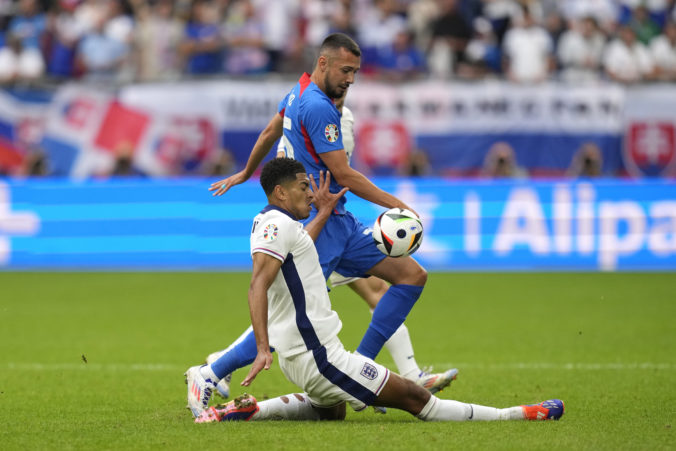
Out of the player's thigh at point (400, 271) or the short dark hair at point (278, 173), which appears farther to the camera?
the player's thigh at point (400, 271)

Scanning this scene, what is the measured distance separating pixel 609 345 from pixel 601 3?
13.0 metres

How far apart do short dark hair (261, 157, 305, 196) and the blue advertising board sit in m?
9.76

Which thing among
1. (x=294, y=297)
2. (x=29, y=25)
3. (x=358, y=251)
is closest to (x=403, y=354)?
(x=358, y=251)

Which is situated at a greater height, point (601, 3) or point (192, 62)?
point (601, 3)

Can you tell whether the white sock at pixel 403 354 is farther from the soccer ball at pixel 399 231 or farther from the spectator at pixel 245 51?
the spectator at pixel 245 51

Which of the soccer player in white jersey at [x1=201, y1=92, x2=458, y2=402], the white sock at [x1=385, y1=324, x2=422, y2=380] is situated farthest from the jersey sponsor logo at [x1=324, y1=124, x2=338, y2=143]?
the white sock at [x1=385, y1=324, x2=422, y2=380]

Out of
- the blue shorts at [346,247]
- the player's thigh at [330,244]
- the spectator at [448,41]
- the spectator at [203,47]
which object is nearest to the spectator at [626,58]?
the spectator at [448,41]

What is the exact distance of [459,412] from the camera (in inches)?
249

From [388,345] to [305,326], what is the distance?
53.9 inches

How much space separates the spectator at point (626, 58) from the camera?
19.8 metres

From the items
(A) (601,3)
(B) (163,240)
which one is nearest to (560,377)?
(B) (163,240)

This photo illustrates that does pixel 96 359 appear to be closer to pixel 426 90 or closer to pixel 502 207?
pixel 502 207

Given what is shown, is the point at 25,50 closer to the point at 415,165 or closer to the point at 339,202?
the point at 415,165

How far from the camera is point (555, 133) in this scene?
60.3ft
